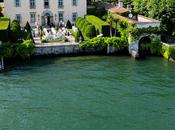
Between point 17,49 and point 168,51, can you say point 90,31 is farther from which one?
point 168,51

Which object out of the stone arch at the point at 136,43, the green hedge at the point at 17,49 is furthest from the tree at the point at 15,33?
the stone arch at the point at 136,43

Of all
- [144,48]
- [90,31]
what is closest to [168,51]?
[144,48]

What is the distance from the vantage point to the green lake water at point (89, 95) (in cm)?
3341

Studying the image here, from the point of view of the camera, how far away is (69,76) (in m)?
45.4

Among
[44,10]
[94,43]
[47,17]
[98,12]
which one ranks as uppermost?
[44,10]

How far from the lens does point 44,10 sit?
6619 centimetres

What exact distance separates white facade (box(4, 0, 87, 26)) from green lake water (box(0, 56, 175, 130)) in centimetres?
1487

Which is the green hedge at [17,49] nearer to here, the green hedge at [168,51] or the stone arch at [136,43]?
the stone arch at [136,43]

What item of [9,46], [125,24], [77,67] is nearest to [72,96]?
[77,67]

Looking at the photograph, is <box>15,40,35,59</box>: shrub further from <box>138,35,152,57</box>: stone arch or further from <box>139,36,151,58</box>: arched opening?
<box>139,36,151,58</box>: arched opening

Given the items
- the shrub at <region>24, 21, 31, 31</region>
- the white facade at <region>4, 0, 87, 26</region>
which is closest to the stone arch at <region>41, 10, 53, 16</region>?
the white facade at <region>4, 0, 87, 26</region>

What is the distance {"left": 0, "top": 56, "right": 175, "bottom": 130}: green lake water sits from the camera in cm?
3341

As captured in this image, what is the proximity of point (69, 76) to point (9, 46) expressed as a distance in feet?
32.4

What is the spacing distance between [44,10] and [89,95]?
29.6 meters
